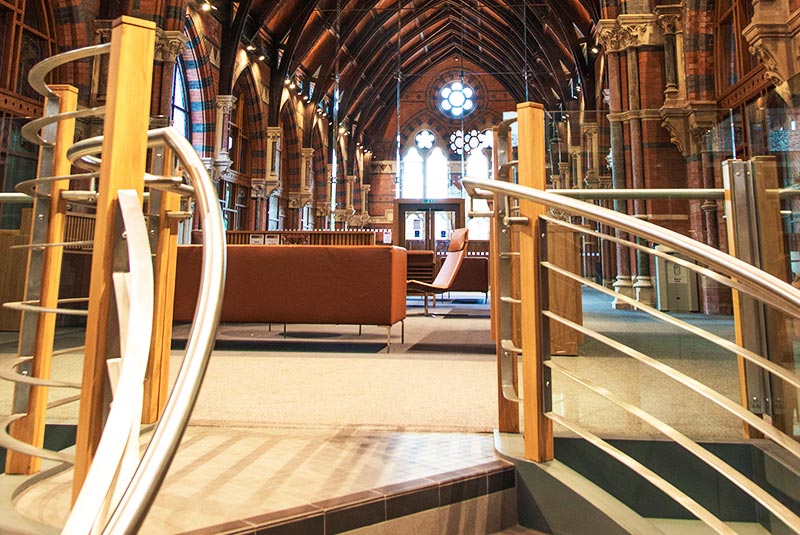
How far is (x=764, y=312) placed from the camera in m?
1.50

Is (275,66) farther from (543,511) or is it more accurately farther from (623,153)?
(543,511)

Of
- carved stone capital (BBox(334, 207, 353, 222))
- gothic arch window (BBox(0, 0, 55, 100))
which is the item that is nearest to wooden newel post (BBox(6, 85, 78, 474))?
gothic arch window (BBox(0, 0, 55, 100))

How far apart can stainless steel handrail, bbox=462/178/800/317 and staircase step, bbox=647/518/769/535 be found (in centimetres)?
82

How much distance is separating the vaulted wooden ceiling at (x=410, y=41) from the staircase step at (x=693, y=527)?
35.6ft

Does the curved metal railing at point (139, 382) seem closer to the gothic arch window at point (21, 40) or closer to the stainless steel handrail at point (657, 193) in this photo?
the stainless steel handrail at point (657, 193)

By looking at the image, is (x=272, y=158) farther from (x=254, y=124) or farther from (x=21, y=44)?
(x=21, y=44)

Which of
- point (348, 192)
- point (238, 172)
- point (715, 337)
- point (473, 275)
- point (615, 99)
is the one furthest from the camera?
point (348, 192)

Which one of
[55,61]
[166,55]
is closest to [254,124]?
[166,55]

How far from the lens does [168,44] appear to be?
26.2 ft

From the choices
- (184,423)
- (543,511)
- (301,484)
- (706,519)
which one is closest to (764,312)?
(706,519)

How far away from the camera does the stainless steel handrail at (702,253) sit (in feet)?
2.69

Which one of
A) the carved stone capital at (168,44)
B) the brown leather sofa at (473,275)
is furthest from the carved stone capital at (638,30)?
the carved stone capital at (168,44)

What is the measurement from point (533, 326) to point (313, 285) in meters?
2.10

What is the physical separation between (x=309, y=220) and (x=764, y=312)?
1575 cm
